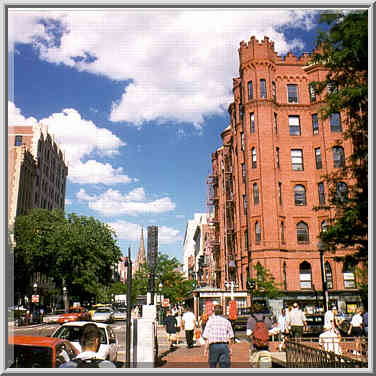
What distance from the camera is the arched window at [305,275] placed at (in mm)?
41625

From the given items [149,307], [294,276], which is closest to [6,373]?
[149,307]

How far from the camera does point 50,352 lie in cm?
955

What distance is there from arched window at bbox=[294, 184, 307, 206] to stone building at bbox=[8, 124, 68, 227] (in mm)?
34241

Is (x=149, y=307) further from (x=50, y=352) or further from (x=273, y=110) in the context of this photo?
(x=273, y=110)

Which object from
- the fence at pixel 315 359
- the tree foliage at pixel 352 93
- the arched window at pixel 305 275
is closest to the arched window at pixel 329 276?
the arched window at pixel 305 275

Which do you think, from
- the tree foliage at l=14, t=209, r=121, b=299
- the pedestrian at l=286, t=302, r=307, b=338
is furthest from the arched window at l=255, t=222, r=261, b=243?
the pedestrian at l=286, t=302, r=307, b=338

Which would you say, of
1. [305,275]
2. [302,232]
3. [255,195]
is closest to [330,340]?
[305,275]

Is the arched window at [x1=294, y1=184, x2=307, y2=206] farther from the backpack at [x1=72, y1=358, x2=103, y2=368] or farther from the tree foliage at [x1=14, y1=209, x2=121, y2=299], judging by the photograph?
the backpack at [x1=72, y1=358, x2=103, y2=368]

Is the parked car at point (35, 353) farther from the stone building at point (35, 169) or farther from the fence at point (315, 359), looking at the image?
the stone building at point (35, 169)

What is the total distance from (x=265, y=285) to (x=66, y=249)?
23.5 m

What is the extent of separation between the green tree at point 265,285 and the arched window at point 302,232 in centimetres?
591

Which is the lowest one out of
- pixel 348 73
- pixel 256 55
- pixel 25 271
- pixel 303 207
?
pixel 25 271

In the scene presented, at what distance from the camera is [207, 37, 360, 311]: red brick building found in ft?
135

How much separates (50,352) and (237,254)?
39.2 metres
